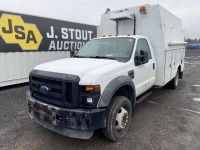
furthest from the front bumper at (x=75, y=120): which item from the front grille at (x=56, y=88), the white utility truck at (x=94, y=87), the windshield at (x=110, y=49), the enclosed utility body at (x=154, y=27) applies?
the enclosed utility body at (x=154, y=27)

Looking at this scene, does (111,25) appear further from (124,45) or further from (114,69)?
(114,69)

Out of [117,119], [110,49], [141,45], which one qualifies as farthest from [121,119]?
[141,45]

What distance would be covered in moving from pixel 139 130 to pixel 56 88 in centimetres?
206

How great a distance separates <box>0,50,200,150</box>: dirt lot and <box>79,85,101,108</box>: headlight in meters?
0.92

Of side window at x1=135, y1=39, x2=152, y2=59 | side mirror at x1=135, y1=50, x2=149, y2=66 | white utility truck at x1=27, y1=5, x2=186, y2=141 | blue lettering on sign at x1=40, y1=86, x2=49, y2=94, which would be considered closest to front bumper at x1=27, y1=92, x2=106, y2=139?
white utility truck at x1=27, y1=5, x2=186, y2=141

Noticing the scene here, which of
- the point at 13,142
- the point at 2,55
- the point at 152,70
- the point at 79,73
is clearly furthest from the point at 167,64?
the point at 2,55

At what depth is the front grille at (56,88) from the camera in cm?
298

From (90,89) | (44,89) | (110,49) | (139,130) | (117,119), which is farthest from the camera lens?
(110,49)

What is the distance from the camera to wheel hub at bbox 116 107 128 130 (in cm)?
354

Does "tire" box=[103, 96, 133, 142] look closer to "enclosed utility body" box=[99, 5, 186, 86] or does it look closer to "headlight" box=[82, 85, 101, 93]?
"headlight" box=[82, 85, 101, 93]

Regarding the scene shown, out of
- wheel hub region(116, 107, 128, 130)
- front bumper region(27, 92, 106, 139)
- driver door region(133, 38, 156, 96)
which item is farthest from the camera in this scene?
driver door region(133, 38, 156, 96)

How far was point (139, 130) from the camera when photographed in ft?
13.2

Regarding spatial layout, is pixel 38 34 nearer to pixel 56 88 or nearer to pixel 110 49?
pixel 110 49

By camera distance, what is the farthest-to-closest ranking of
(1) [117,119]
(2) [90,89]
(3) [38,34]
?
1. (3) [38,34]
2. (1) [117,119]
3. (2) [90,89]
